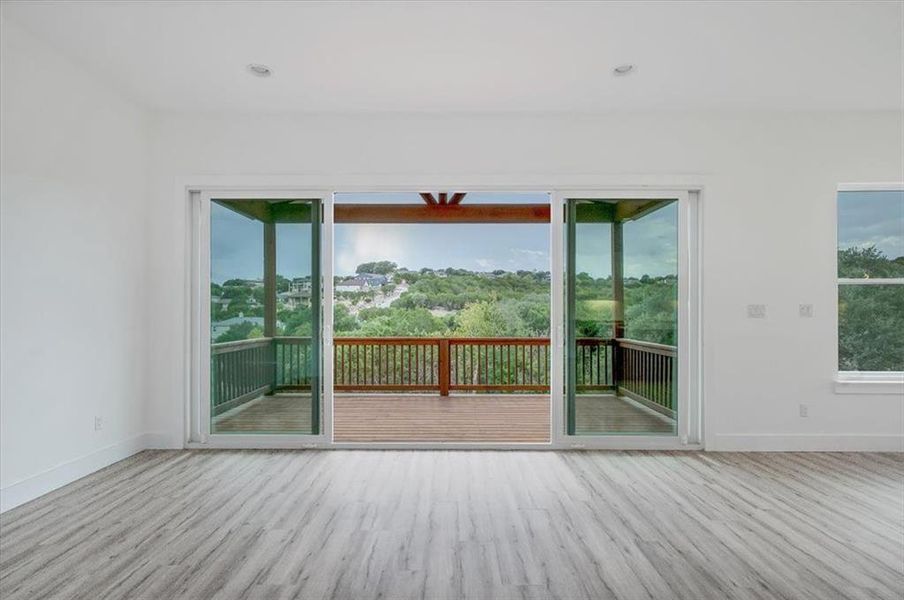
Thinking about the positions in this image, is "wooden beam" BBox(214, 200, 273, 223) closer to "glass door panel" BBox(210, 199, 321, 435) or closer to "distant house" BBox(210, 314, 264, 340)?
"glass door panel" BBox(210, 199, 321, 435)

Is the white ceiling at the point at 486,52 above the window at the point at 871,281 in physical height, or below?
above

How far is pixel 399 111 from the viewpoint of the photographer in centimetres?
436

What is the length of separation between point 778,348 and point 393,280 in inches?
242

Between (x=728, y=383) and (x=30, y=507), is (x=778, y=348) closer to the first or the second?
(x=728, y=383)

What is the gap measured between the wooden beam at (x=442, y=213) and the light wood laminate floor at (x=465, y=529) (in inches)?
149

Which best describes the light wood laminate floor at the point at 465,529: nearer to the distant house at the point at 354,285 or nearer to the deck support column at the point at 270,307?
the deck support column at the point at 270,307

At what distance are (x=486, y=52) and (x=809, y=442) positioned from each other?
3.98m

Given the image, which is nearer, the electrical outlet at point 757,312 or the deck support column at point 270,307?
the electrical outlet at point 757,312

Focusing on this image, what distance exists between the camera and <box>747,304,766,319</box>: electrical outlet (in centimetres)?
439

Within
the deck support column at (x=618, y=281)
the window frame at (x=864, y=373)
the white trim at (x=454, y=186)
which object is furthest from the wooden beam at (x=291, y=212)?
the window frame at (x=864, y=373)

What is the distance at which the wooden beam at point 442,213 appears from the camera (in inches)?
280

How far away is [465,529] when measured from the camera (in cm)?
286

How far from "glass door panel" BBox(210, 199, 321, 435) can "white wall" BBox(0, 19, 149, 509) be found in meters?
0.60

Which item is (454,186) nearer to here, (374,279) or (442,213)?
(442,213)
